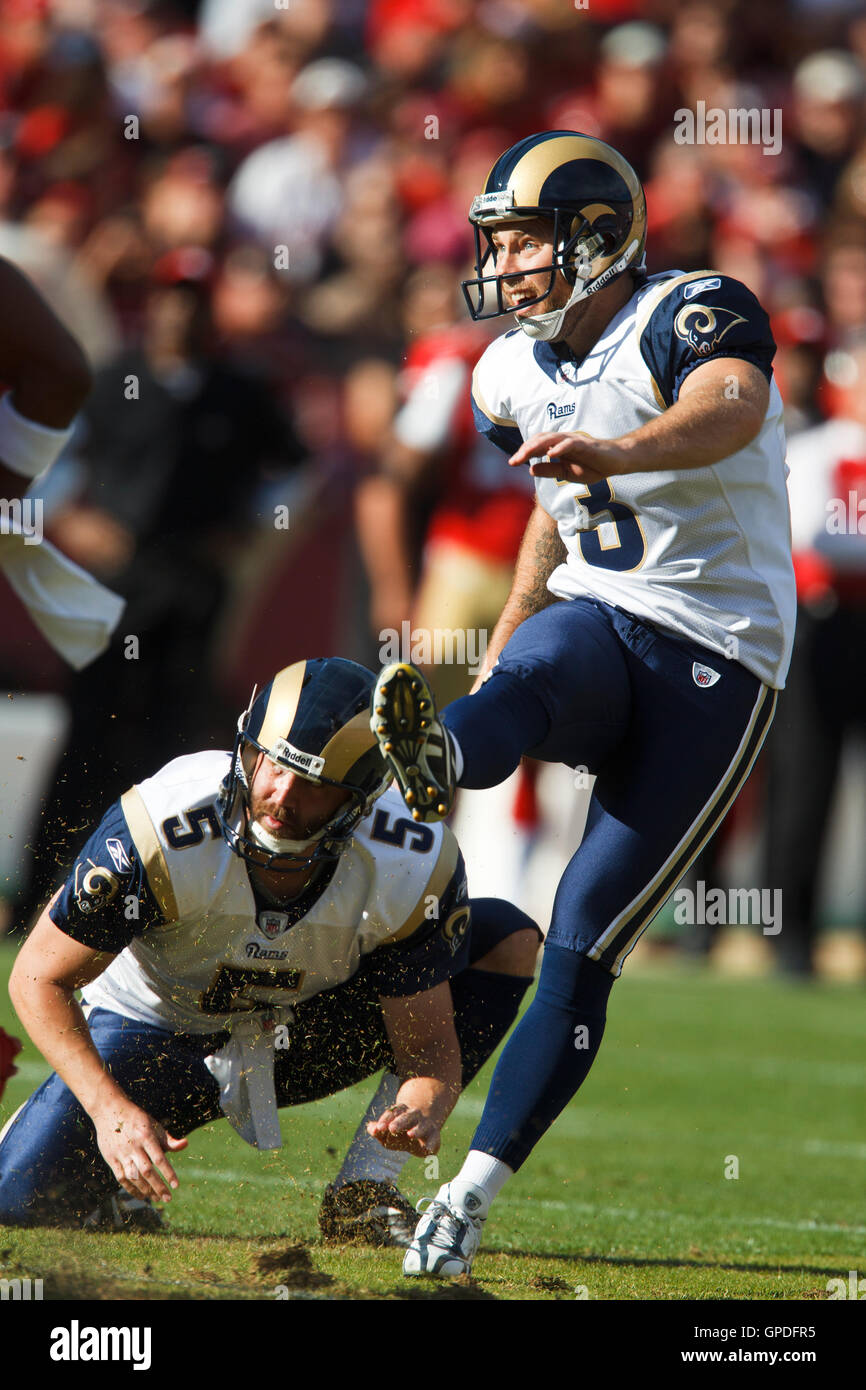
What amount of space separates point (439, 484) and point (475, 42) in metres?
3.58

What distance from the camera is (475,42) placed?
9.88 m

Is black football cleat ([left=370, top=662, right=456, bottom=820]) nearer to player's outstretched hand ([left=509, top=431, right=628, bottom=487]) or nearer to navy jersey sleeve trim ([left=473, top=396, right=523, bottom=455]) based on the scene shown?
player's outstretched hand ([left=509, top=431, right=628, bottom=487])

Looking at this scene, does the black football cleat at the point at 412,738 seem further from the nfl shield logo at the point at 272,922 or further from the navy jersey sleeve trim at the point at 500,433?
the navy jersey sleeve trim at the point at 500,433

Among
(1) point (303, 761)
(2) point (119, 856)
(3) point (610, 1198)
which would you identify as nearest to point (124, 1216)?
(2) point (119, 856)

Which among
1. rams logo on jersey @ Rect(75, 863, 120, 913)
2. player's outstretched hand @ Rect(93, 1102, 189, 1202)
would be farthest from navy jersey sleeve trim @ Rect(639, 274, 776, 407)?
player's outstretched hand @ Rect(93, 1102, 189, 1202)

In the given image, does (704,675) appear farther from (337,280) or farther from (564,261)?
(337,280)

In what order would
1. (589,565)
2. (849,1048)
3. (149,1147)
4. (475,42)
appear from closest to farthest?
(149,1147) → (589,565) → (849,1048) → (475,42)

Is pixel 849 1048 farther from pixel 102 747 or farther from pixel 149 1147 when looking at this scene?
pixel 149 1147

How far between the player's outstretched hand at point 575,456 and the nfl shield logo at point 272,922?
3.51 ft

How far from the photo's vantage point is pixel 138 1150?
10.5 ft

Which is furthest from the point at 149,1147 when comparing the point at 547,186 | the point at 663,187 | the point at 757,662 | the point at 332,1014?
the point at 663,187

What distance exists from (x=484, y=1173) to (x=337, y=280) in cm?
636

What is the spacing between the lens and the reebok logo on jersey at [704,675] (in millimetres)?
3588

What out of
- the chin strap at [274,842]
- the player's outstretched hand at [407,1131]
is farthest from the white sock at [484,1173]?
the chin strap at [274,842]
